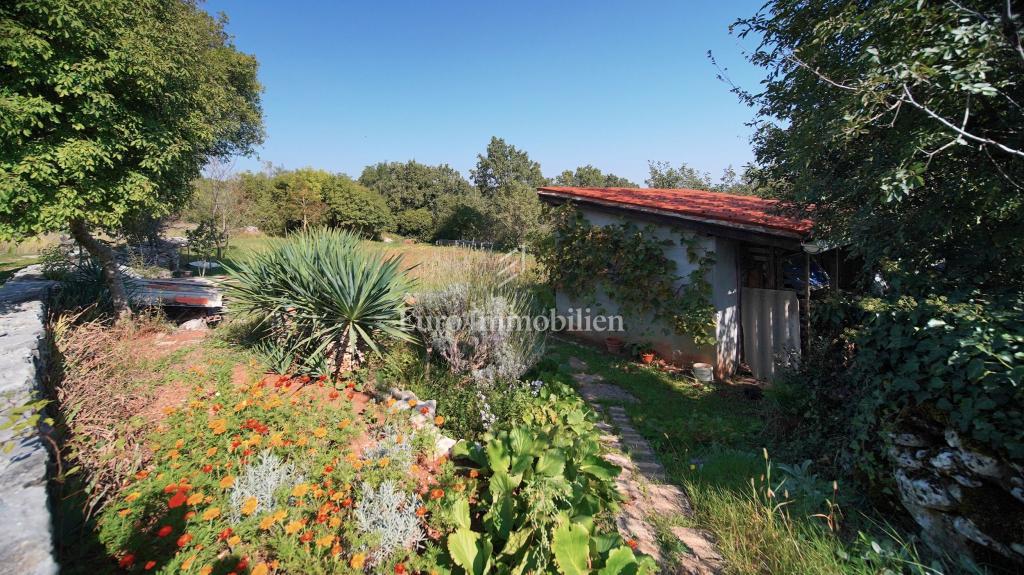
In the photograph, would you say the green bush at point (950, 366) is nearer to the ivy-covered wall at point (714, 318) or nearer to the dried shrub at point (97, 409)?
the ivy-covered wall at point (714, 318)

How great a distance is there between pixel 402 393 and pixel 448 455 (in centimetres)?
110

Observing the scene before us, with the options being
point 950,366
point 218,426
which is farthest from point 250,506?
point 950,366

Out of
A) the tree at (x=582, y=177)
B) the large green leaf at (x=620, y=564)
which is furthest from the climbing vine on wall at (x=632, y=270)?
the tree at (x=582, y=177)

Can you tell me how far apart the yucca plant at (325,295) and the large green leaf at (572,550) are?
311cm

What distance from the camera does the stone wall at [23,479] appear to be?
142 centimetres

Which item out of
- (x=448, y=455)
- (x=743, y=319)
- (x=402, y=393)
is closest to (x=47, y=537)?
(x=448, y=455)

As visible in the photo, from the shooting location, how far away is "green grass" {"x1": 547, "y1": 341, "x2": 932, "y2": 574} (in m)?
2.32

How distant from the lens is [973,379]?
221 centimetres

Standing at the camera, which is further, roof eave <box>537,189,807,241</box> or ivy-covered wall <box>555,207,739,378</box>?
ivy-covered wall <box>555,207,739,378</box>

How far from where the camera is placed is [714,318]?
21.6 feet

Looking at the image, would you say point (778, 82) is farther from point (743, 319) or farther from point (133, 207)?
point (133, 207)

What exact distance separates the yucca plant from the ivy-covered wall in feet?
15.5

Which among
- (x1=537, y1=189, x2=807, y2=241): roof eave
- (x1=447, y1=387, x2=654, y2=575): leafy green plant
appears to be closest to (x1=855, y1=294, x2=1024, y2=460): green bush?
(x1=447, y1=387, x2=654, y2=575): leafy green plant

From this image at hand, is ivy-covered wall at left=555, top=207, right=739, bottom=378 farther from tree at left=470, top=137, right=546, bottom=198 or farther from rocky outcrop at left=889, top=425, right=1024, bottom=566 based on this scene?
tree at left=470, top=137, right=546, bottom=198
